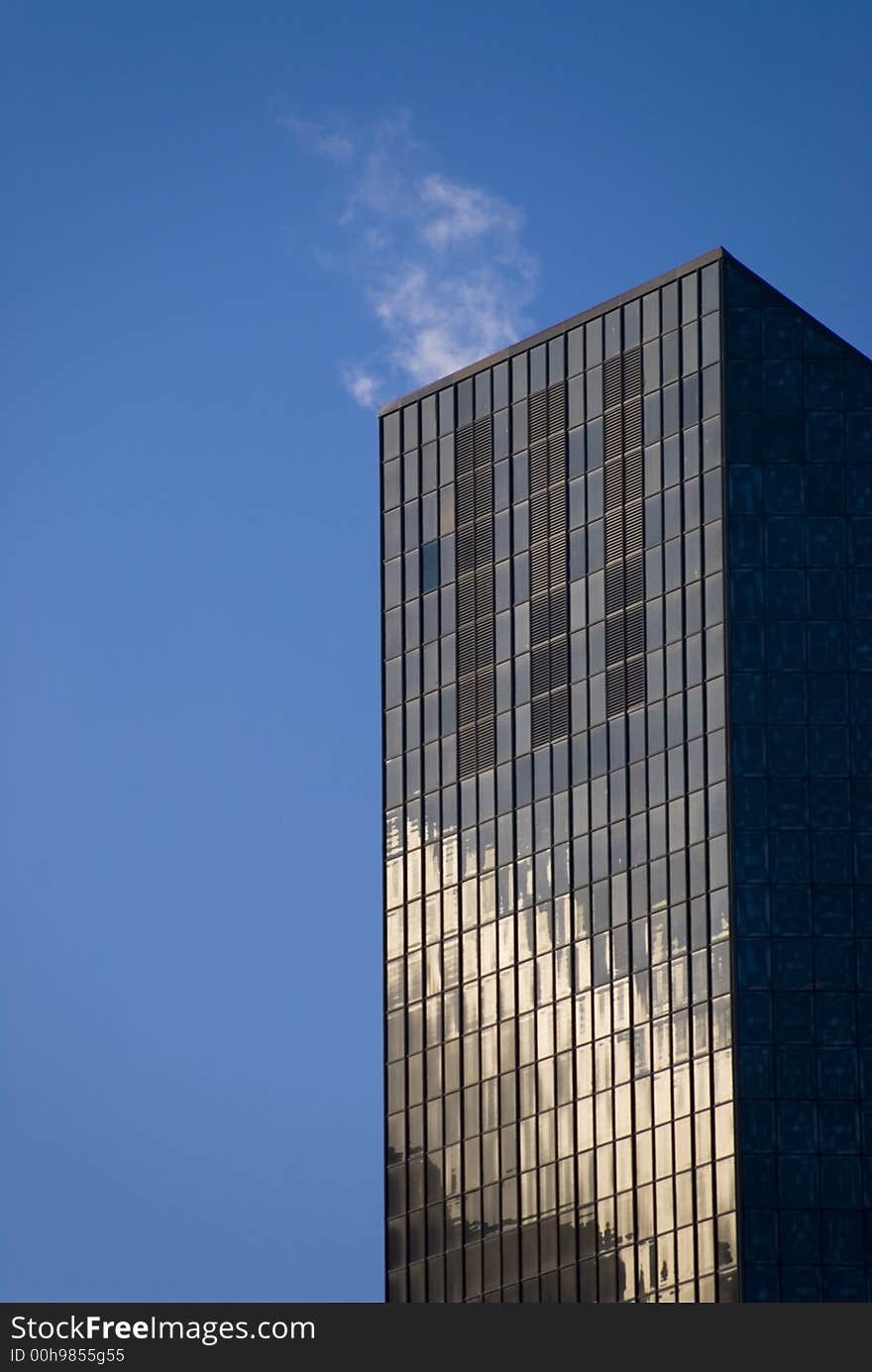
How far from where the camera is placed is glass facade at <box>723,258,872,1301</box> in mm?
188875

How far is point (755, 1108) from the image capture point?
625 ft

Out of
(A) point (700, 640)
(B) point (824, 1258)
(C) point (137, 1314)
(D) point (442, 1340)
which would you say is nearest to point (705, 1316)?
(D) point (442, 1340)

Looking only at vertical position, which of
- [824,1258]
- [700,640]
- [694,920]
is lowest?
[824,1258]

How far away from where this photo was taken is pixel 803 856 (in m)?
194

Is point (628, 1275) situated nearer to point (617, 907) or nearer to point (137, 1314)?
point (617, 907)

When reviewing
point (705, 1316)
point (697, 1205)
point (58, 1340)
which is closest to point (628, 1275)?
point (697, 1205)

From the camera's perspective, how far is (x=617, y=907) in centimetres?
19938

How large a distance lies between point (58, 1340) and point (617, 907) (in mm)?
68275

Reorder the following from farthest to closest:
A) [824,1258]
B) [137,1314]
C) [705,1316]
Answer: [824,1258], [705,1316], [137,1314]

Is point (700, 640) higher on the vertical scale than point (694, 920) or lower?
higher

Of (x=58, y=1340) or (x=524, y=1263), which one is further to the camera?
(x=524, y=1263)

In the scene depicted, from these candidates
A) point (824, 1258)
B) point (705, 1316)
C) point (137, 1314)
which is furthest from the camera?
point (824, 1258)

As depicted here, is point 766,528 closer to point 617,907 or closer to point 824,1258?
point 617,907

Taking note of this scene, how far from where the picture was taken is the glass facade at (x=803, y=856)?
189 metres
